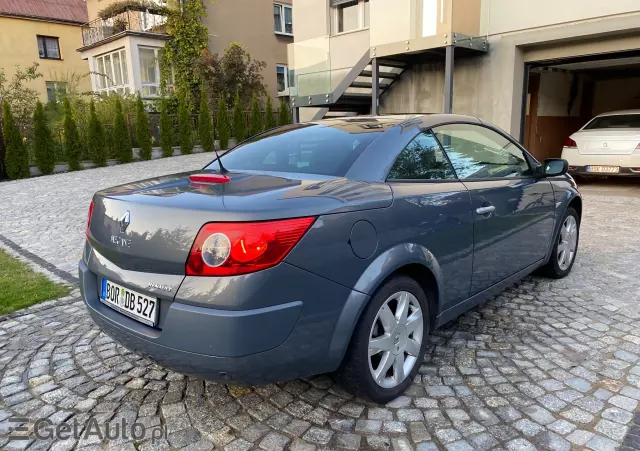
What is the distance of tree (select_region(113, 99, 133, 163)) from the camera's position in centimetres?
1667

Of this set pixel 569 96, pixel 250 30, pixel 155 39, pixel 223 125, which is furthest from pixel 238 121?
pixel 569 96

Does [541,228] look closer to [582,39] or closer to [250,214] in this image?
[250,214]

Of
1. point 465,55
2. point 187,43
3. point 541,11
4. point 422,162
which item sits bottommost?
point 422,162

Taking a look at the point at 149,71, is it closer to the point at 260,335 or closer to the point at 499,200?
the point at 499,200

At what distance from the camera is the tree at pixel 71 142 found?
15680 millimetres

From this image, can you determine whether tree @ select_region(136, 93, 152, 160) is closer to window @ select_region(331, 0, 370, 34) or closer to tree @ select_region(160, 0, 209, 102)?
tree @ select_region(160, 0, 209, 102)

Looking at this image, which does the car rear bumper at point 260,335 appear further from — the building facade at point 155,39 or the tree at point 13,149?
the building facade at point 155,39

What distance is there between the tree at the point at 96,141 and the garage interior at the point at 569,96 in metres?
13.6

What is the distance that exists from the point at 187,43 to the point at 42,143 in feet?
29.4

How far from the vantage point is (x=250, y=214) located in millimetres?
1982

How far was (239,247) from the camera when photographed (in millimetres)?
1957

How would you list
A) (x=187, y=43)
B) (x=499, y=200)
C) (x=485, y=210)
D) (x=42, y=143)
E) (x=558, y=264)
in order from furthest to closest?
(x=187, y=43)
(x=42, y=143)
(x=558, y=264)
(x=499, y=200)
(x=485, y=210)

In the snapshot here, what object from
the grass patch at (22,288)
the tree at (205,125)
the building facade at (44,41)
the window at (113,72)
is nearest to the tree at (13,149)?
the tree at (205,125)

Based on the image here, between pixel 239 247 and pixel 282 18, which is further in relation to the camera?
pixel 282 18
